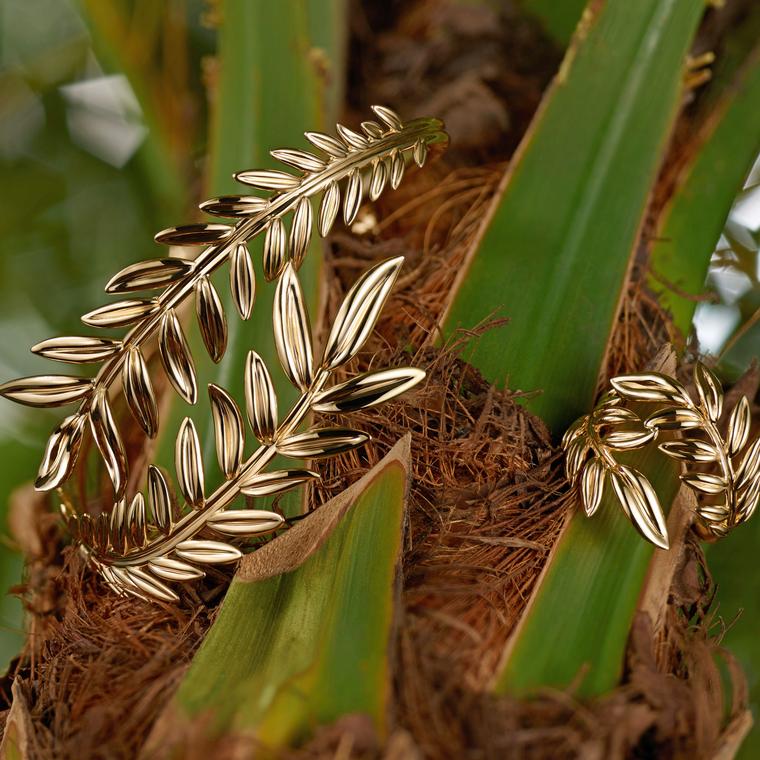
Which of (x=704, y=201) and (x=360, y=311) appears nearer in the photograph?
(x=360, y=311)

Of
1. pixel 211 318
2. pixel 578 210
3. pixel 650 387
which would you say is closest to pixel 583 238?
pixel 578 210

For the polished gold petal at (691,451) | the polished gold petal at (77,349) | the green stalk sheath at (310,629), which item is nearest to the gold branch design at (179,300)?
the polished gold petal at (77,349)

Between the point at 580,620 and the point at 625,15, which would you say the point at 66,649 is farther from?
the point at 625,15

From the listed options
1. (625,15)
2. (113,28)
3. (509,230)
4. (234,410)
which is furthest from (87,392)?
(113,28)

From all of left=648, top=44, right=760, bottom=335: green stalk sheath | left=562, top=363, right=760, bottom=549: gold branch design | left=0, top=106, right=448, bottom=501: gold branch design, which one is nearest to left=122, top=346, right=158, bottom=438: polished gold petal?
left=0, top=106, right=448, bottom=501: gold branch design

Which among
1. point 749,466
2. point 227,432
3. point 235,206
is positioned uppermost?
point 235,206

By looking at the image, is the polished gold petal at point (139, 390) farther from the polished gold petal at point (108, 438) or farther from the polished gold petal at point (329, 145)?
the polished gold petal at point (329, 145)

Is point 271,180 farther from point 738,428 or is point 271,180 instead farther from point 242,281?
point 738,428
